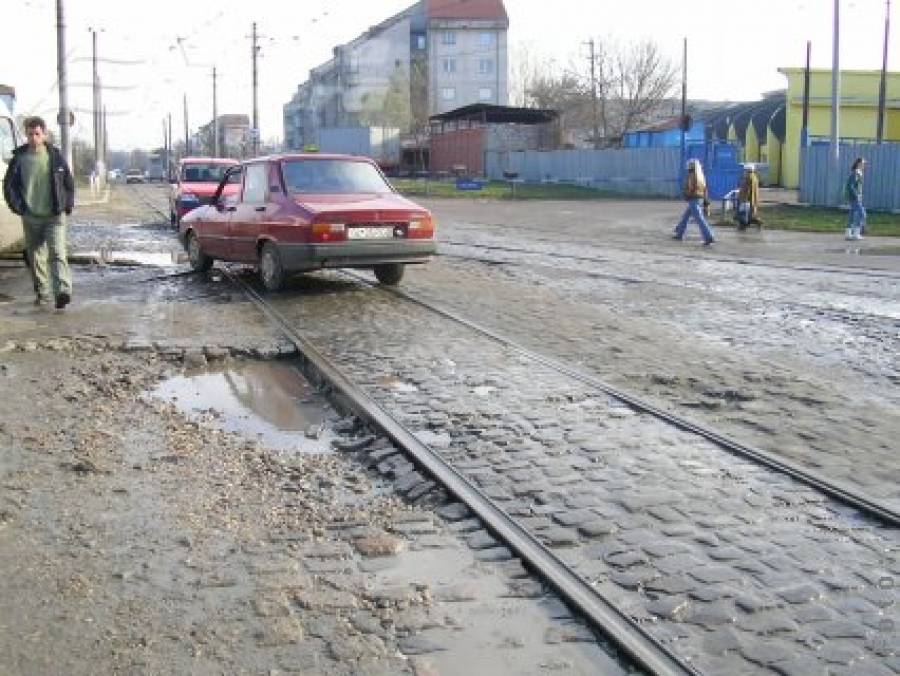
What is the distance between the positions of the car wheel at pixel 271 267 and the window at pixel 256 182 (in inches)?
24.2

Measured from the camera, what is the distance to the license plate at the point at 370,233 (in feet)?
34.5

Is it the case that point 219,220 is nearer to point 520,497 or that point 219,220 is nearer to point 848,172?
point 520,497

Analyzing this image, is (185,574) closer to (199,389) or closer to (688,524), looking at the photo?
(688,524)

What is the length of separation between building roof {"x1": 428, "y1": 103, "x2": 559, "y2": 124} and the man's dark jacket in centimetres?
4637

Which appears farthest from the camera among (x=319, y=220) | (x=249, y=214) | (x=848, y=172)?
(x=848, y=172)

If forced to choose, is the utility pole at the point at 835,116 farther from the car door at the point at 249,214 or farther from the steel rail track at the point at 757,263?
the car door at the point at 249,214

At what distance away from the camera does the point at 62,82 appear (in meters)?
31.4

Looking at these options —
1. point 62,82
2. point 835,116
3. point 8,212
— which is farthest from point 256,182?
point 62,82

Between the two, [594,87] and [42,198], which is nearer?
[42,198]

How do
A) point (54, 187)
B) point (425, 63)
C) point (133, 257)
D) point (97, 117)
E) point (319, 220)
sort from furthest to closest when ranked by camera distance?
point (425, 63) < point (97, 117) < point (133, 257) < point (319, 220) < point (54, 187)

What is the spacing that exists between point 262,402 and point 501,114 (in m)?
51.8

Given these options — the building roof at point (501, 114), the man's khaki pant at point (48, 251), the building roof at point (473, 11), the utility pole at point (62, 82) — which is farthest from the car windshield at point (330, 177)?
the building roof at point (473, 11)

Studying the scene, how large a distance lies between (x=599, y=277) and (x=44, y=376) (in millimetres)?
7915

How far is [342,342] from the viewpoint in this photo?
8.39 m
